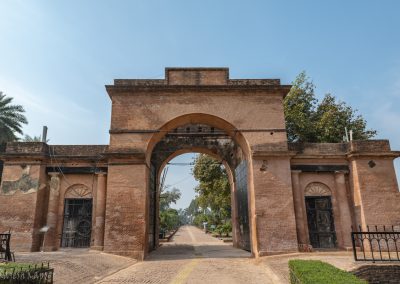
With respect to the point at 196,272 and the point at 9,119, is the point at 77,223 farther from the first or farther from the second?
the point at 9,119

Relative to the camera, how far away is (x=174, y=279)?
357 inches

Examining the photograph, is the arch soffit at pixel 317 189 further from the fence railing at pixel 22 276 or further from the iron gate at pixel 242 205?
the fence railing at pixel 22 276

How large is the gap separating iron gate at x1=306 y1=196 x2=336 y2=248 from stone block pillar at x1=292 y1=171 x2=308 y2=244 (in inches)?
27.8

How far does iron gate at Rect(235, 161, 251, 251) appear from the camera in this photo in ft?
51.3

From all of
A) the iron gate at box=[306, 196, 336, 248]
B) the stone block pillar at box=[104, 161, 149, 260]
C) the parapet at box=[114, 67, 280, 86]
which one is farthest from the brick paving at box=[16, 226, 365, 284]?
the parapet at box=[114, 67, 280, 86]

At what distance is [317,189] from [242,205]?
157 inches

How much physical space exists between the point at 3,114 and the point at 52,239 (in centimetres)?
1555

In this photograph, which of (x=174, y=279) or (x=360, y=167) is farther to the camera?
(x=360, y=167)

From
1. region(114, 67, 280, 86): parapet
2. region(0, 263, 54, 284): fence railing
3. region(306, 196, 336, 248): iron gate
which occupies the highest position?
region(114, 67, 280, 86): parapet

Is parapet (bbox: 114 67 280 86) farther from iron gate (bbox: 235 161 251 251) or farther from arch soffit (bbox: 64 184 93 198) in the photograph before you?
arch soffit (bbox: 64 184 93 198)

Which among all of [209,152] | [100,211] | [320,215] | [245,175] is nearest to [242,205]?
[245,175]

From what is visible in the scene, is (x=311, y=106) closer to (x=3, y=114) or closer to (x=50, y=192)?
(x=50, y=192)

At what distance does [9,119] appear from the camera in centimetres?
2495

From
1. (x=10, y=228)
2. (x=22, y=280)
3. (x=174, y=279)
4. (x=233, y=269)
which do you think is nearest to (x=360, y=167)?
(x=233, y=269)
